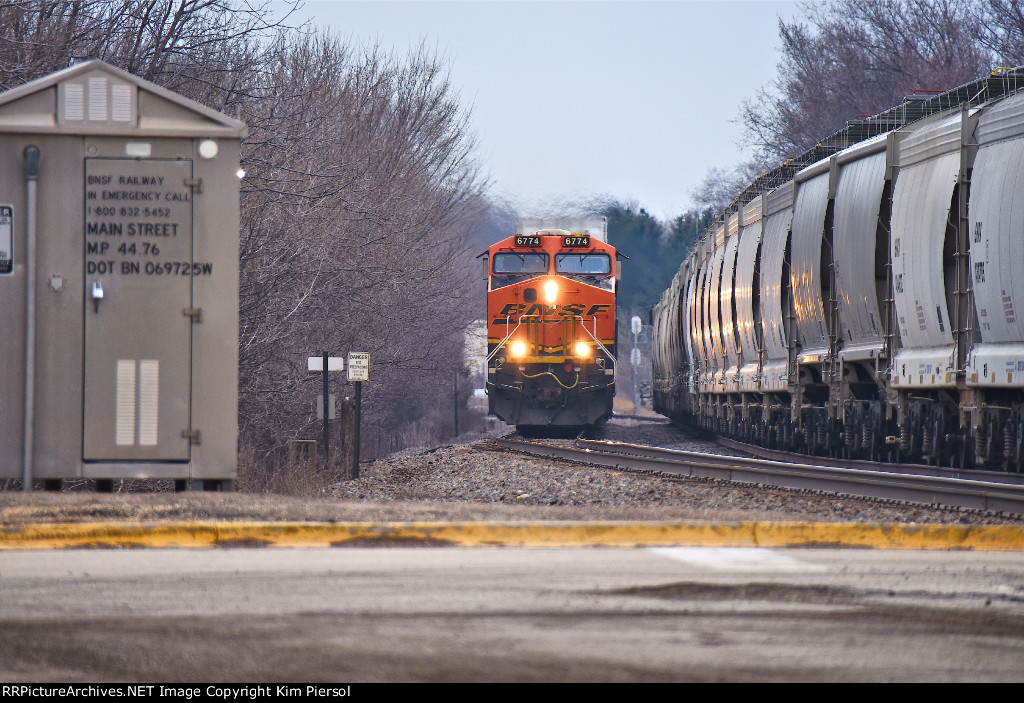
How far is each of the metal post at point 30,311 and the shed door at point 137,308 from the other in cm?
Result: 36

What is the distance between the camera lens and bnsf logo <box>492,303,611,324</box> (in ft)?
83.0

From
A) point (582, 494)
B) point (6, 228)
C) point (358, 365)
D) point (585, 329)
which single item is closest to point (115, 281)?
point (6, 228)

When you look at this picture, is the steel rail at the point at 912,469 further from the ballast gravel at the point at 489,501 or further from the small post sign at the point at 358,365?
the small post sign at the point at 358,365

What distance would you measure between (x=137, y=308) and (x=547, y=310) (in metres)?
16.7

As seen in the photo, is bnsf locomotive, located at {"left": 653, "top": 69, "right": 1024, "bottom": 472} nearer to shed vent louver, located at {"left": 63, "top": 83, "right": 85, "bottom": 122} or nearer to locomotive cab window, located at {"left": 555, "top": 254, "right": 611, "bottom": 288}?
locomotive cab window, located at {"left": 555, "top": 254, "right": 611, "bottom": 288}

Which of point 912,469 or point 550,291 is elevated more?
point 550,291

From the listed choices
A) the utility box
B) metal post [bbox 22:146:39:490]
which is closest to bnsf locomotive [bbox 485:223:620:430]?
the utility box

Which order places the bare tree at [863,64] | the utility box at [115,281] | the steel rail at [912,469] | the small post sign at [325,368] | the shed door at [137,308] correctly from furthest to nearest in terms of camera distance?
the bare tree at [863,64], the small post sign at [325,368], the steel rail at [912,469], the shed door at [137,308], the utility box at [115,281]

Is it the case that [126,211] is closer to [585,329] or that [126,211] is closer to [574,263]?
[585,329]

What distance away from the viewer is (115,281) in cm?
902

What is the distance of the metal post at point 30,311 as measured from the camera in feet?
28.6

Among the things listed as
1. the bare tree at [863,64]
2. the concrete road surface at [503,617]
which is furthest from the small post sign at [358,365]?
the bare tree at [863,64]

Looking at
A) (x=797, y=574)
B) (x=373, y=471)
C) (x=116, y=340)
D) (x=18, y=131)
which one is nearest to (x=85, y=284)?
(x=116, y=340)

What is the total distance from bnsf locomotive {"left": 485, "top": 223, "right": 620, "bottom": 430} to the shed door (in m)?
16.3
